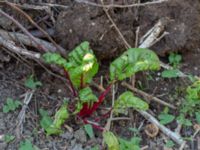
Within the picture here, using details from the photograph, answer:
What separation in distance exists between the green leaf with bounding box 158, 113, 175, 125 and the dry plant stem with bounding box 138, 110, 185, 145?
29 millimetres

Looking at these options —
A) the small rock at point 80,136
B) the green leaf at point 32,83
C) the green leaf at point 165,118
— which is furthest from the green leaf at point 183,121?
the green leaf at point 32,83

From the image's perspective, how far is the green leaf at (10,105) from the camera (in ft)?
7.82

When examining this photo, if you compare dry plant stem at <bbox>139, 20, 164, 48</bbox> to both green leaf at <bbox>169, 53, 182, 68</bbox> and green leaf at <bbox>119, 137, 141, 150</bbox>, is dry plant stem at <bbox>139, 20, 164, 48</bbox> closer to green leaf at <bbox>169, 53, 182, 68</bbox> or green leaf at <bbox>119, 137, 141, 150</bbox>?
green leaf at <bbox>169, 53, 182, 68</bbox>

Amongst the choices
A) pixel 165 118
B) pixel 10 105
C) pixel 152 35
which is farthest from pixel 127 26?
pixel 10 105

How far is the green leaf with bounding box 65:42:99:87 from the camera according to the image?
85.8 inches

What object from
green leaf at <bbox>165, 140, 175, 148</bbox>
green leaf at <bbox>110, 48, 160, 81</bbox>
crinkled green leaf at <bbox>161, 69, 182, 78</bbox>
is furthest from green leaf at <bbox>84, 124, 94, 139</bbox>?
crinkled green leaf at <bbox>161, 69, 182, 78</bbox>

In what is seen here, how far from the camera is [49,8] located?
2.53 meters

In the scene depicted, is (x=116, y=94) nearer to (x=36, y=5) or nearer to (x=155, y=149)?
(x=155, y=149)

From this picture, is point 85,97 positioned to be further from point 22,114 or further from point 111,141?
point 22,114

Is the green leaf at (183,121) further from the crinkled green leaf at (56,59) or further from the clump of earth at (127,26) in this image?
the crinkled green leaf at (56,59)

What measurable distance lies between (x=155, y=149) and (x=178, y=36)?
2.17ft

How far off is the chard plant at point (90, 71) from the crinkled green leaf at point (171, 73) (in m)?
0.27

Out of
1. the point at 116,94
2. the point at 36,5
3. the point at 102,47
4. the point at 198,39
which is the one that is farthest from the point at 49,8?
the point at 198,39

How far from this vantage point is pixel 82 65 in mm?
2205
